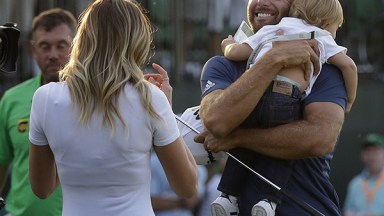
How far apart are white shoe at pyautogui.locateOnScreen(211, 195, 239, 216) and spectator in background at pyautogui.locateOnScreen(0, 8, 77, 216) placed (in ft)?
6.21

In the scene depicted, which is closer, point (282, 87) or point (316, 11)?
point (282, 87)

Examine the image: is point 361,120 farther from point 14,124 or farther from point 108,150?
point 108,150

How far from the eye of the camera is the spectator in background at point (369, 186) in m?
12.1

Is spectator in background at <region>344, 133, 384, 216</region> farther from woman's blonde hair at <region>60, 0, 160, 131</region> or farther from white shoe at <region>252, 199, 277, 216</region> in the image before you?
woman's blonde hair at <region>60, 0, 160, 131</region>

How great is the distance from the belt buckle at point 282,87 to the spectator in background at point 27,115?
87.9 inches

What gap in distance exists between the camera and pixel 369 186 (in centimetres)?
1217

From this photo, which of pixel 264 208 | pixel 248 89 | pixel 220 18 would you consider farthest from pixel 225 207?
pixel 220 18

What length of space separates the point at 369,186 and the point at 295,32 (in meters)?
7.58

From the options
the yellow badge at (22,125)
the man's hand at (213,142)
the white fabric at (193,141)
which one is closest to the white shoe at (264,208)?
the man's hand at (213,142)

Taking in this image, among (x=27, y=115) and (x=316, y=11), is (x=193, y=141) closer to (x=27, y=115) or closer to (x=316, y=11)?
(x=316, y=11)

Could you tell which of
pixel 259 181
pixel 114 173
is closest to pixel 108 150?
pixel 114 173

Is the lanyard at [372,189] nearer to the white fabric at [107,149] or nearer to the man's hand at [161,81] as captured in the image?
the man's hand at [161,81]

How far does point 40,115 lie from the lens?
14.7ft

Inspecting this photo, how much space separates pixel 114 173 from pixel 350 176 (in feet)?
31.0
